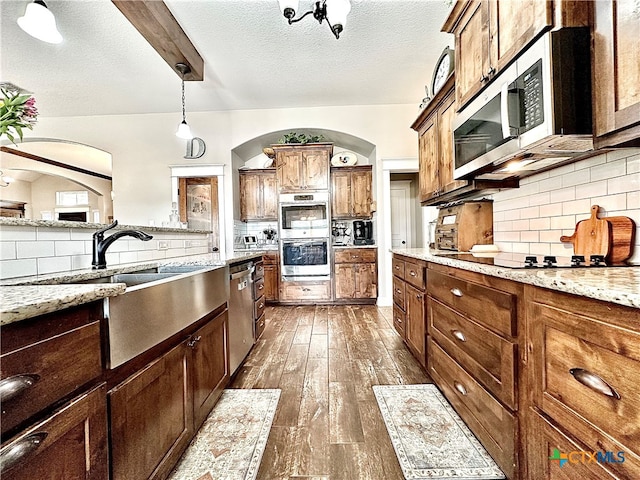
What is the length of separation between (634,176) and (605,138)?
244 mm

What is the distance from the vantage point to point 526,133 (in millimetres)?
1299

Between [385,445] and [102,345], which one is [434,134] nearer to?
[385,445]

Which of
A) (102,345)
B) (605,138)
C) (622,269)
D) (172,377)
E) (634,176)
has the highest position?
(605,138)

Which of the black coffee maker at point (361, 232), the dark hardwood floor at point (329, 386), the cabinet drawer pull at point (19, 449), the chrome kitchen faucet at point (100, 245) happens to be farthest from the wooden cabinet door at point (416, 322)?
the black coffee maker at point (361, 232)

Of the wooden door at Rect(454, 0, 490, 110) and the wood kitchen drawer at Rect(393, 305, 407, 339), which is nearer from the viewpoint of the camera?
the wooden door at Rect(454, 0, 490, 110)

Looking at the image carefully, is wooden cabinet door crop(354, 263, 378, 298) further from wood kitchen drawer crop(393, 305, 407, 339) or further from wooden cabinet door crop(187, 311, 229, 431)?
wooden cabinet door crop(187, 311, 229, 431)

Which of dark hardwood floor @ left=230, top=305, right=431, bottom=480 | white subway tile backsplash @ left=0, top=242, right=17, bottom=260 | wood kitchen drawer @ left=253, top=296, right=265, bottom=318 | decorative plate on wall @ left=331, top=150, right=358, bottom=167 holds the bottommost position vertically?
dark hardwood floor @ left=230, top=305, right=431, bottom=480

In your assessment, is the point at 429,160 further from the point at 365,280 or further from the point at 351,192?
the point at 365,280

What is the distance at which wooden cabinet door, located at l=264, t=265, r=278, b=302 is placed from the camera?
15.5 ft

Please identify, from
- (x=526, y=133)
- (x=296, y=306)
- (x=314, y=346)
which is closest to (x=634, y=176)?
(x=526, y=133)

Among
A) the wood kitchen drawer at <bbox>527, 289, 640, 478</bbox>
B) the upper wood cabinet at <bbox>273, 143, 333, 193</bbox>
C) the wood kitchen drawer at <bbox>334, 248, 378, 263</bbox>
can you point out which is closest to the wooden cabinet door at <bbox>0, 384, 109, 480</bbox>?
the wood kitchen drawer at <bbox>527, 289, 640, 478</bbox>

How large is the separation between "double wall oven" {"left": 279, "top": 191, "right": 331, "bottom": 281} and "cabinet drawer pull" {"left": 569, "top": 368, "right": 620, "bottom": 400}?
3.85 metres

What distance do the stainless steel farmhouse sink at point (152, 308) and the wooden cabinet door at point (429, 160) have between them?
1.98 meters

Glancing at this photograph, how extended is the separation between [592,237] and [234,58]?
3.52 meters
